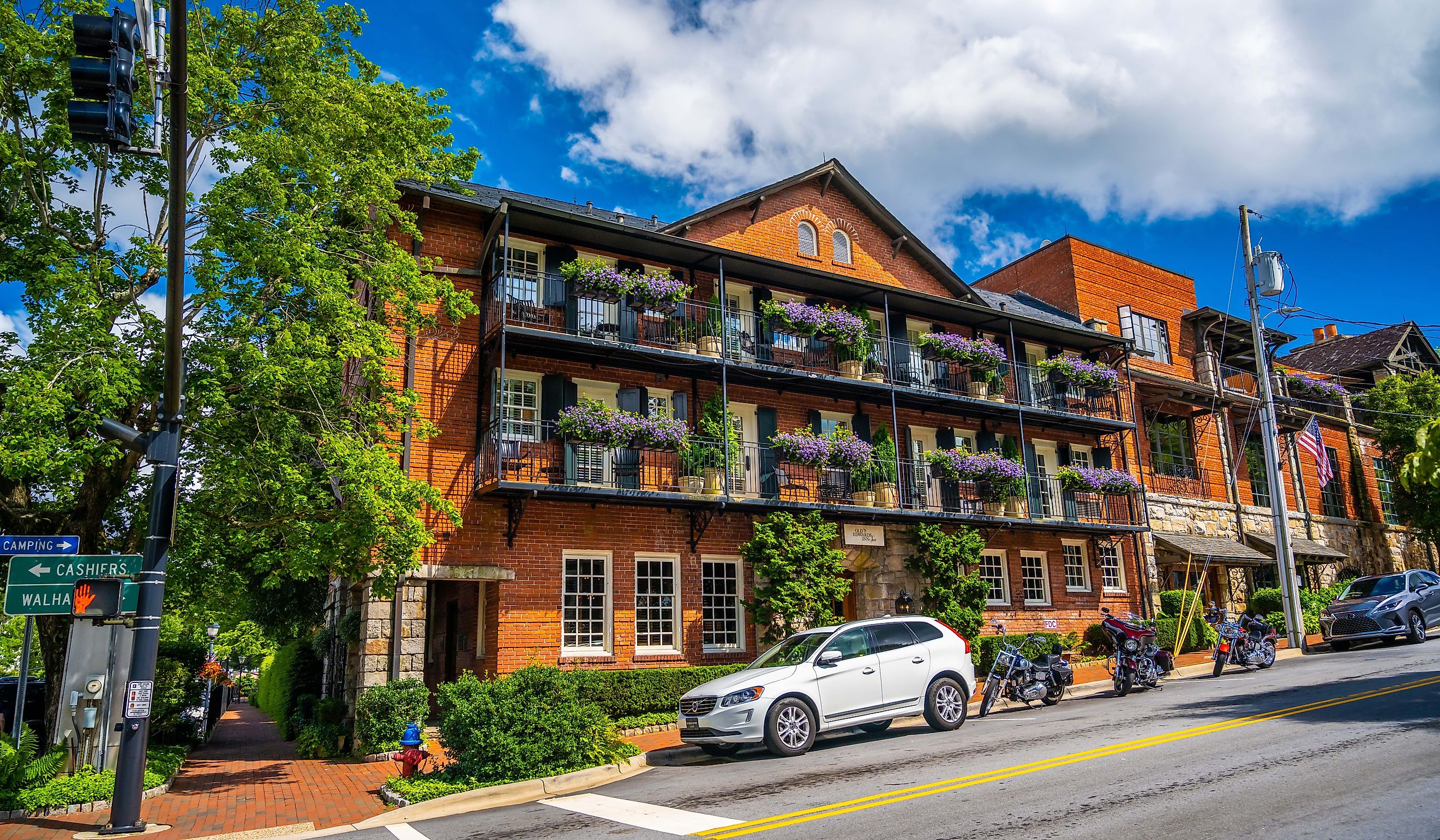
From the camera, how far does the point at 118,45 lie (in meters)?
6.40

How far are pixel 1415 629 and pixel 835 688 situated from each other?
665 inches

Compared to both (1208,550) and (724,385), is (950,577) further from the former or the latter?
(1208,550)

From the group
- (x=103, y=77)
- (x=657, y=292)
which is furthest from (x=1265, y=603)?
(x=103, y=77)

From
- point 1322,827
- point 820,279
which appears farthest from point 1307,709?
point 820,279

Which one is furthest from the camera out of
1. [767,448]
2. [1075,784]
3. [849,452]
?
[849,452]

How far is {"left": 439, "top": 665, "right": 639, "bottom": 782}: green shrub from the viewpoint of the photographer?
34.4 feet

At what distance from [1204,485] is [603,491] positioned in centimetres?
2095

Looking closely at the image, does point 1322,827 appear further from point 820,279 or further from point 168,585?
point 820,279

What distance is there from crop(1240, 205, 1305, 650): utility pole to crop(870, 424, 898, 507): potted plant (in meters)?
9.37

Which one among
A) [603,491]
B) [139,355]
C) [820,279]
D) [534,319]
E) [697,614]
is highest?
[820,279]

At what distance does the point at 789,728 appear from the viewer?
38.4 ft

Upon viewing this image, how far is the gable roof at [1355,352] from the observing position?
37.5 metres

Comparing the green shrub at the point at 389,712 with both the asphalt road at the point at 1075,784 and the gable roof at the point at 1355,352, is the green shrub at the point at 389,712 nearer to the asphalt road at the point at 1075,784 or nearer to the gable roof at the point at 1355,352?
the asphalt road at the point at 1075,784

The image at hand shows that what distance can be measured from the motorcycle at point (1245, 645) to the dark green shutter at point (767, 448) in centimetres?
923
